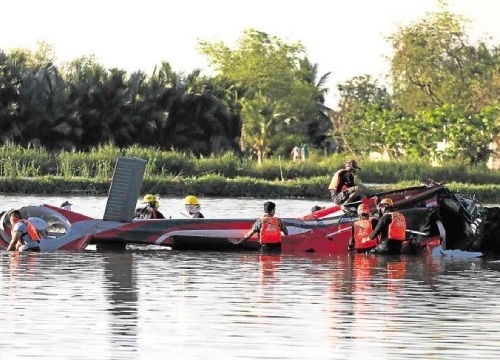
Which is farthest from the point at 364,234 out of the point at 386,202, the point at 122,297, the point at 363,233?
the point at 122,297

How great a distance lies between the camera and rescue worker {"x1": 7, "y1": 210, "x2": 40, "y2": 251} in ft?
100

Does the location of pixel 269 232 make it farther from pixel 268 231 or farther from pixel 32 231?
pixel 32 231

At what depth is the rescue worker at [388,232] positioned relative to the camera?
31.3 metres

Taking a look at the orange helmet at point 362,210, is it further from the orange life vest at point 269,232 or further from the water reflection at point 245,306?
the orange life vest at point 269,232

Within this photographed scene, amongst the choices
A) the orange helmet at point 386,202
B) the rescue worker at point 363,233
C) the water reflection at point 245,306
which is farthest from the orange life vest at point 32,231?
the orange helmet at point 386,202

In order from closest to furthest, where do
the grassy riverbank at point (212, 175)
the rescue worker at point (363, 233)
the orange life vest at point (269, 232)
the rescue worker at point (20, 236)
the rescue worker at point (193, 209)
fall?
the rescue worker at point (20, 236) → the orange life vest at point (269, 232) → the rescue worker at point (363, 233) → the rescue worker at point (193, 209) → the grassy riverbank at point (212, 175)

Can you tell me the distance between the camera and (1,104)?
81750mm

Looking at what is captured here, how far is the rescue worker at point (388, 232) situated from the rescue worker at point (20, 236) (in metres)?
6.30

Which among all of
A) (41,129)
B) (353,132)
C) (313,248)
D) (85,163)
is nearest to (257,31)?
(353,132)

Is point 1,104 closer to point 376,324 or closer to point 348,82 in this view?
point 348,82

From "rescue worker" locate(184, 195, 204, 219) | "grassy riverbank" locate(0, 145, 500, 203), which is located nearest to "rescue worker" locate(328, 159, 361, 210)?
"rescue worker" locate(184, 195, 204, 219)

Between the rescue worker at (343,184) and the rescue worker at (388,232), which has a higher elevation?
the rescue worker at (343,184)

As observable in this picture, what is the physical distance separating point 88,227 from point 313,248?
4.31 metres

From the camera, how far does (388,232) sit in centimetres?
3148
